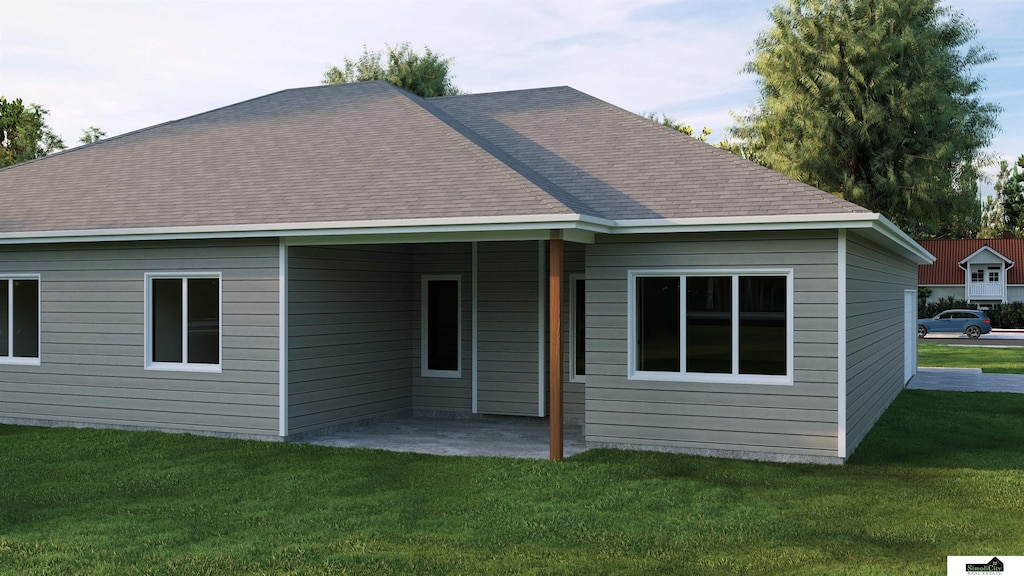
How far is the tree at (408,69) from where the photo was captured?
36.8 meters

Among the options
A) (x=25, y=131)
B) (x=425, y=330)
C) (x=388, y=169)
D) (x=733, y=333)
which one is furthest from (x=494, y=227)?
(x=25, y=131)

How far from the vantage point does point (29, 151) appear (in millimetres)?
35188

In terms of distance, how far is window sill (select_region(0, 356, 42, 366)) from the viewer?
12.4m

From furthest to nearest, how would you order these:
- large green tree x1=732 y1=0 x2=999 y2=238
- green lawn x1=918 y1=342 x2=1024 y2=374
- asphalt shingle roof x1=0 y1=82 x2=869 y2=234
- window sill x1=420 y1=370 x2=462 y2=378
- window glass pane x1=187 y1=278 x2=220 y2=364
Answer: large green tree x1=732 y1=0 x2=999 y2=238
green lawn x1=918 y1=342 x2=1024 y2=374
window sill x1=420 y1=370 x2=462 y2=378
window glass pane x1=187 y1=278 x2=220 y2=364
asphalt shingle roof x1=0 y1=82 x2=869 y2=234

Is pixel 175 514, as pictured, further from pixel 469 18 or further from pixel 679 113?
pixel 679 113

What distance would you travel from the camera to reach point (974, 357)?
27625 millimetres

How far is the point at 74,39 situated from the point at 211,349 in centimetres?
1659

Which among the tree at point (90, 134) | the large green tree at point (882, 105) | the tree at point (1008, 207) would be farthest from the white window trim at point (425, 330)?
the tree at point (1008, 207)

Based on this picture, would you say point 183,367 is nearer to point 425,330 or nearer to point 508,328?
point 425,330

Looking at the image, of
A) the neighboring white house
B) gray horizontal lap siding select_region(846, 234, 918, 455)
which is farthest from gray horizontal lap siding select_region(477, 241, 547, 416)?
the neighboring white house

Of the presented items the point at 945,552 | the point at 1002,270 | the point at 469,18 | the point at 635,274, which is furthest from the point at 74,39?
the point at 1002,270

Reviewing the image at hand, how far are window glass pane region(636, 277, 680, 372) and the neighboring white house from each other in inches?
1689

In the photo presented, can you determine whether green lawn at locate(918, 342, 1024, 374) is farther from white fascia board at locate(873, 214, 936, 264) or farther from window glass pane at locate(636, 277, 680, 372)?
window glass pane at locate(636, 277, 680, 372)

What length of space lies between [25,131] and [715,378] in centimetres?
3443
